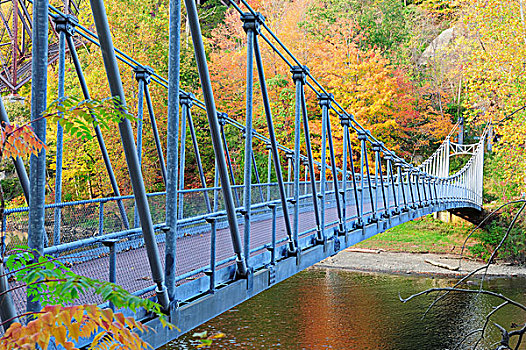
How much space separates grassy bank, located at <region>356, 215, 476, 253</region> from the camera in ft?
75.1

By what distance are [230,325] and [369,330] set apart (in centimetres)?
295

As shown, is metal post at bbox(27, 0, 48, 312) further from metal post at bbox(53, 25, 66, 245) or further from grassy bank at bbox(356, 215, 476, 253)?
grassy bank at bbox(356, 215, 476, 253)

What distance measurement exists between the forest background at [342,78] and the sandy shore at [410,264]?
1.80 metres

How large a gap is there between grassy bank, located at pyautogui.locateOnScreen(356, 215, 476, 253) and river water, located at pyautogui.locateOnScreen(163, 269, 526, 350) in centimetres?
498

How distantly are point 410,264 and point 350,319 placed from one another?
26.2 feet

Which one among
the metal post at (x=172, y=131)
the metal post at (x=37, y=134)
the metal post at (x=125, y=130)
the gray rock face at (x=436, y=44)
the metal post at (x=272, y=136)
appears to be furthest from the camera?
the gray rock face at (x=436, y=44)

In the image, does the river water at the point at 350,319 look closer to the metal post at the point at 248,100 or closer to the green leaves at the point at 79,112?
the metal post at the point at 248,100

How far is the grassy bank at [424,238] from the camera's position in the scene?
2290 centimetres

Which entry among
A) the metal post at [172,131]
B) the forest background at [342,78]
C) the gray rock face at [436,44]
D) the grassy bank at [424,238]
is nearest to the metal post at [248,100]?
the metal post at [172,131]

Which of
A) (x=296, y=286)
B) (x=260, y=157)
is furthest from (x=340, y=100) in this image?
Result: (x=296, y=286)

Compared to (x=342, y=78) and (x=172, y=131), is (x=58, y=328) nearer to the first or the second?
(x=172, y=131)

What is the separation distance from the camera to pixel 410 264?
20609 mm

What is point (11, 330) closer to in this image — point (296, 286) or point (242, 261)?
point (242, 261)

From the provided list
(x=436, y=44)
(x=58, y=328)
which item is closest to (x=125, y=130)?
(x=58, y=328)
